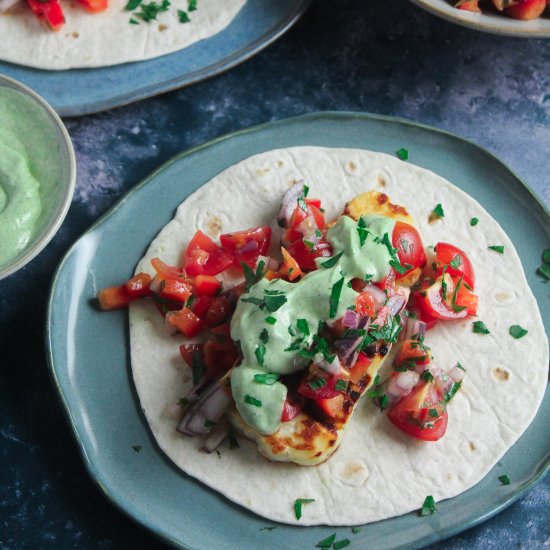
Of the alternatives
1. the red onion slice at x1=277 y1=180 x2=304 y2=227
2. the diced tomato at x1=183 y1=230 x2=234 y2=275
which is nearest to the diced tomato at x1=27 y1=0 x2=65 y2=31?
the diced tomato at x1=183 y1=230 x2=234 y2=275

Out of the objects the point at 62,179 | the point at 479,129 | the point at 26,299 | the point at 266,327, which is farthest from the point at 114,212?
the point at 479,129

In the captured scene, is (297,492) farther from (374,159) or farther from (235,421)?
(374,159)

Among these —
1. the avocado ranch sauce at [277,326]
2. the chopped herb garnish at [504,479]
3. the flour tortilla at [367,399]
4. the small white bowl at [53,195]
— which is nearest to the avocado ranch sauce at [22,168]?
the small white bowl at [53,195]

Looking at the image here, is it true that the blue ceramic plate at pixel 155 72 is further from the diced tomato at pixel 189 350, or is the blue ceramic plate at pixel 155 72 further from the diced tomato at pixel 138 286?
the diced tomato at pixel 189 350

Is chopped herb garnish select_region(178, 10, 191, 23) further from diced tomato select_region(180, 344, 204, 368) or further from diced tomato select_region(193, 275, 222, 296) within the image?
diced tomato select_region(180, 344, 204, 368)

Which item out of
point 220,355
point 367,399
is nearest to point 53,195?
point 220,355

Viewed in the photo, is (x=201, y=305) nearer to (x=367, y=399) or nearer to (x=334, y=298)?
(x=334, y=298)
